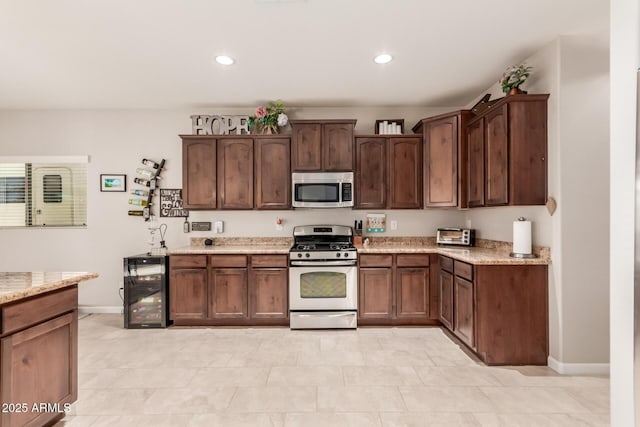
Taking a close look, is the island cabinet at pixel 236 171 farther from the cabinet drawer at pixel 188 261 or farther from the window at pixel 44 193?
the window at pixel 44 193

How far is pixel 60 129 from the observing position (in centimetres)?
450

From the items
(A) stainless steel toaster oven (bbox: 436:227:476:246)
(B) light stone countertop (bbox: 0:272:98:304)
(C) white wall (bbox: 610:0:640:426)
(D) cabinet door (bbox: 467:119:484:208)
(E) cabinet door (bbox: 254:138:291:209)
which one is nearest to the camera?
(C) white wall (bbox: 610:0:640:426)

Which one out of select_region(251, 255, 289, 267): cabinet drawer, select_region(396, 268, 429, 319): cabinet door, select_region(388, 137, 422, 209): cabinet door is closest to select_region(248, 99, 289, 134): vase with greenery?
select_region(388, 137, 422, 209): cabinet door

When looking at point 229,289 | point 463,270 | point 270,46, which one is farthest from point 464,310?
point 270,46

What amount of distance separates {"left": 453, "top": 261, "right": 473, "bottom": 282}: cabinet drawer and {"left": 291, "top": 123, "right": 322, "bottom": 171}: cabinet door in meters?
1.95

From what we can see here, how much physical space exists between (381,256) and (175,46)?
298 cm

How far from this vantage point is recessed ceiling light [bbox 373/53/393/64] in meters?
3.00

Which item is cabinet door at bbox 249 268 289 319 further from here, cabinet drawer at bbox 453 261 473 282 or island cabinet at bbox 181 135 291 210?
cabinet drawer at bbox 453 261 473 282

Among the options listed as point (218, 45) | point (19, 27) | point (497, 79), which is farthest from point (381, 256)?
point (19, 27)

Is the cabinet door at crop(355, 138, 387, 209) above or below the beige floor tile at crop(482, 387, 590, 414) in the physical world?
above

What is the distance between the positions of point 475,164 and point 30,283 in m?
3.75

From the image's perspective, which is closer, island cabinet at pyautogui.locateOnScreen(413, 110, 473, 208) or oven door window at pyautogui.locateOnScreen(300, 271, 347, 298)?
island cabinet at pyautogui.locateOnScreen(413, 110, 473, 208)

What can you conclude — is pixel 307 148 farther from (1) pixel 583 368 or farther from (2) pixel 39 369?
(1) pixel 583 368

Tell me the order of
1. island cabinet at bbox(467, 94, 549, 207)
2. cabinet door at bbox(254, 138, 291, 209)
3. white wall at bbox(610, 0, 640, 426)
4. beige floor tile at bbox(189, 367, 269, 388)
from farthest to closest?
1. cabinet door at bbox(254, 138, 291, 209)
2. island cabinet at bbox(467, 94, 549, 207)
3. beige floor tile at bbox(189, 367, 269, 388)
4. white wall at bbox(610, 0, 640, 426)
